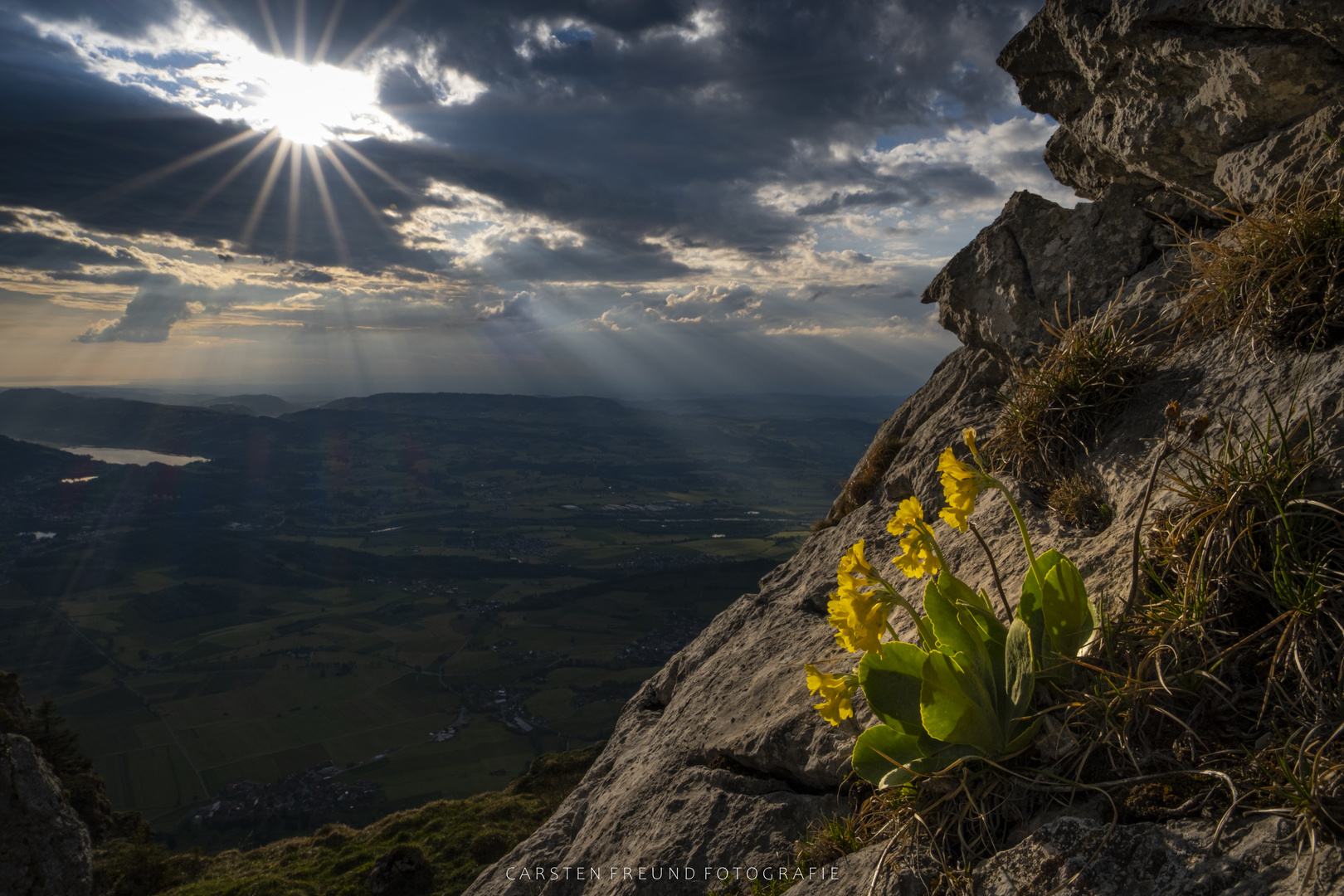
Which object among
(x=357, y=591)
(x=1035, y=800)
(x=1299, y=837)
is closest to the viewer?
(x=1299, y=837)

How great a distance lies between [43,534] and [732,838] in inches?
10997

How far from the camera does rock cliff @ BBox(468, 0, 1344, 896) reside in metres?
3.87

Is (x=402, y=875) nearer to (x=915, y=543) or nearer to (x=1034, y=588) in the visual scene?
(x=915, y=543)

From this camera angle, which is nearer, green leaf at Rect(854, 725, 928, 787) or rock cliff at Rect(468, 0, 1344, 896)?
green leaf at Rect(854, 725, 928, 787)

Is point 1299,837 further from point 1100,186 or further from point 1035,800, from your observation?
point 1100,186

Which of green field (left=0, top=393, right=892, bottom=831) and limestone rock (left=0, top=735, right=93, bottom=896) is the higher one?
limestone rock (left=0, top=735, right=93, bottom=896)

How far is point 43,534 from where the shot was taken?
197 meters

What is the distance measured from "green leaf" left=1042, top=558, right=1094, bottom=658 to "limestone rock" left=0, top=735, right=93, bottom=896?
24.7 meters

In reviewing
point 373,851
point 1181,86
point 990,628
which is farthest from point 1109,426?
point 373,851

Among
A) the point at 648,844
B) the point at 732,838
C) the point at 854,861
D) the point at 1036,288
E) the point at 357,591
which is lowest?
the point at 357,591

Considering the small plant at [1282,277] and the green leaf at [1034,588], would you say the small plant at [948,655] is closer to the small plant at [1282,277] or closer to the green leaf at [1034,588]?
the green leaf at [1034,588]

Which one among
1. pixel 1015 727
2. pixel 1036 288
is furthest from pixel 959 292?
pixel 1015 727

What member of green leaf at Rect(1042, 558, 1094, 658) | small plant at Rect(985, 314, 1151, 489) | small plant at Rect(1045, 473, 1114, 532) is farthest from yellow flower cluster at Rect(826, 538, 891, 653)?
small plant at Rect(985, 314, 1151, 489)

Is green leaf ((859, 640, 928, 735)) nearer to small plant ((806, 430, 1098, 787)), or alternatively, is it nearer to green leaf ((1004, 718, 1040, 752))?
small plant ((806, 430, 1098, 787))
